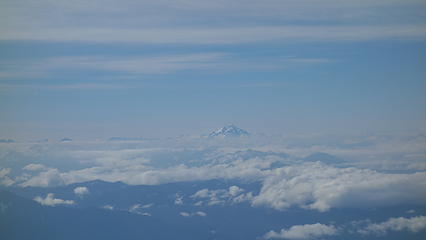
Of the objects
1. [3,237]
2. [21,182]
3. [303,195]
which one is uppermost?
[303,195]

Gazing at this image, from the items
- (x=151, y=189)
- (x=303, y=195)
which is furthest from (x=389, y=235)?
(x=151, y=189)

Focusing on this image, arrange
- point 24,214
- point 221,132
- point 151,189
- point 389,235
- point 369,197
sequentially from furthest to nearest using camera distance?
point 221,132 → point 151,189 → point 369,197 → point 389,235 → point 24,214

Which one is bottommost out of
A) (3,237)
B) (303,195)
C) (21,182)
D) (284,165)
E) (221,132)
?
(3,237)

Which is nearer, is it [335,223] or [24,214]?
[24,214]

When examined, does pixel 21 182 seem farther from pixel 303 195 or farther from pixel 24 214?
pixel 303 195

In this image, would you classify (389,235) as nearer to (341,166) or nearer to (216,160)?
(341,166)

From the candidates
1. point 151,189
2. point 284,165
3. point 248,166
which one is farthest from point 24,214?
point 248,166

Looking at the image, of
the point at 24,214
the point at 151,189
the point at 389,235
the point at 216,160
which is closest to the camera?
the point at 24,214

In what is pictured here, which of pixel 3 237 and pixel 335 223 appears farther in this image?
pixel 335 223

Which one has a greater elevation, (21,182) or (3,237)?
(21,182)
